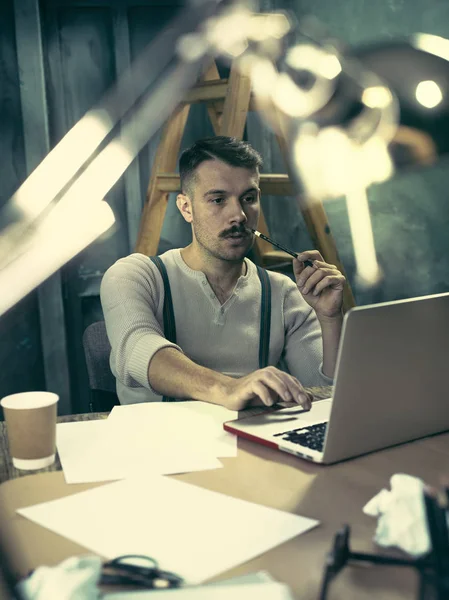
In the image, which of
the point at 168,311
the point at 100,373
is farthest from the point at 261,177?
the point at 100,373

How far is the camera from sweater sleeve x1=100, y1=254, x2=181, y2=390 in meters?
1.50

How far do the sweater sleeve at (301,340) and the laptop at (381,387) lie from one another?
0.68m

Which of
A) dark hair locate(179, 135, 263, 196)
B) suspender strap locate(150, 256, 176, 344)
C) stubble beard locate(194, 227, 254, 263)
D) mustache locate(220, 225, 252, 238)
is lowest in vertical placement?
suspender strap locate(150, 256, 176, 344)

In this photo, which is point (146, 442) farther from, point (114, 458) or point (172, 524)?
point (172, 524)

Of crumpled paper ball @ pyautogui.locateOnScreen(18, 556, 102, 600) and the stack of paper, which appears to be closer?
crumpled paper ball @ pyautogui.locateOnScreen(18, 556, 102, 600)

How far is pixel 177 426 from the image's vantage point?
1174 millimetres

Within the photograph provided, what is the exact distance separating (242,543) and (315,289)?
0.95 meters

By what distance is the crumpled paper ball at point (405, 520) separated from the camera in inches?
28.1

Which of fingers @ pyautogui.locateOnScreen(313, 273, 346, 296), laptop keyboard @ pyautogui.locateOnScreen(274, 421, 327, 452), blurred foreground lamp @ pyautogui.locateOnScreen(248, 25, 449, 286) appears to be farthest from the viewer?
blurred foreground lamp @ pyautogui.locateOnScreen(248, 25, 449, 286)

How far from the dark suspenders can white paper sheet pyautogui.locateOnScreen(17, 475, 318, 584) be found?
2.75ft

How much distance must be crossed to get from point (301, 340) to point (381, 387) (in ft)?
2.80

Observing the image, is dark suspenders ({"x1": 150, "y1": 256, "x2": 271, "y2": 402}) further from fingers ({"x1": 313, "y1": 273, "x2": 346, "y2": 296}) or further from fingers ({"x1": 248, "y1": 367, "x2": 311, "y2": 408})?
fingers ({"x1": 248, "y1": 367, "x2": 311, "y2": 408})

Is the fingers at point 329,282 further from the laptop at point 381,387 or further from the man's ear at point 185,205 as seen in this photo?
the laptop at point 381,387

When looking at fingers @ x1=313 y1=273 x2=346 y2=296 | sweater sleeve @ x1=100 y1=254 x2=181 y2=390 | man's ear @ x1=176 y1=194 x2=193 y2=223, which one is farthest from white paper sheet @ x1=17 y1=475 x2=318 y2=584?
man's ear @ x1=176 y1=194 x2=193 y2=223
